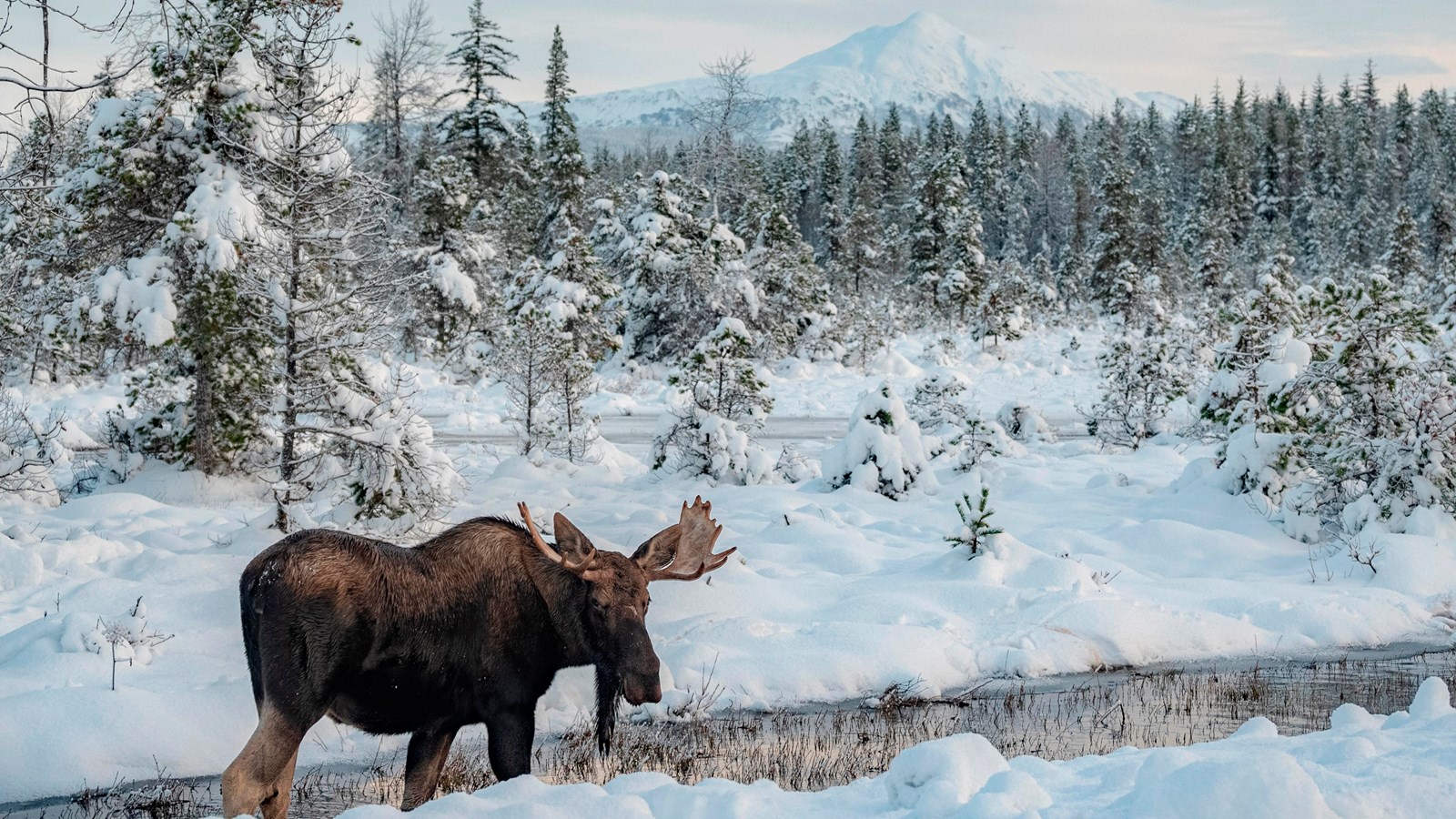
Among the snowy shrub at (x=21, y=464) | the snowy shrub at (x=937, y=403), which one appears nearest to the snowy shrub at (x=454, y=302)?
the snowy shrub at (x=937, y=403)

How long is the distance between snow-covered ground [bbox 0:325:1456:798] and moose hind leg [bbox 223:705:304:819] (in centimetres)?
82

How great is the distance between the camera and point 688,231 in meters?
29.2

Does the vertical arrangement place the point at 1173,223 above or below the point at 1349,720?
above

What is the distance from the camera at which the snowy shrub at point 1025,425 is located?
17.7 meters

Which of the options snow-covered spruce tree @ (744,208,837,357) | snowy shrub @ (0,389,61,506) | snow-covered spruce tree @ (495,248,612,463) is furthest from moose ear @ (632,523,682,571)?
snow-covered spruce tree @ (744,208,837,357)

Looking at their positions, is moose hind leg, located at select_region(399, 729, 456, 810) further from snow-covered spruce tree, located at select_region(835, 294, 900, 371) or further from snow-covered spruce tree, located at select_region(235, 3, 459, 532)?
snow-covered spruce tree, located at select_region(835, 294, 900, 371)

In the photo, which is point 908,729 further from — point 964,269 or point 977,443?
point 964,269

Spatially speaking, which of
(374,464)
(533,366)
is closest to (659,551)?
(374,464)

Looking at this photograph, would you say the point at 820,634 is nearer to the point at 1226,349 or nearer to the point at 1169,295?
the point at 1226,349

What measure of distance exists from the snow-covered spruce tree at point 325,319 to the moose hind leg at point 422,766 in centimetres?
562

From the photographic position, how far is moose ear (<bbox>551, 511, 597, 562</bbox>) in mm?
4781

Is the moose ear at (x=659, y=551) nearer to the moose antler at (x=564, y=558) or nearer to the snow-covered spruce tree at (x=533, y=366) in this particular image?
the moose antler at (x=564, y=558)

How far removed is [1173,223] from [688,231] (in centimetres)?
5715

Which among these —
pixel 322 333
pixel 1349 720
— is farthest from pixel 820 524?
pixel 1349 720
